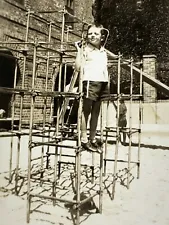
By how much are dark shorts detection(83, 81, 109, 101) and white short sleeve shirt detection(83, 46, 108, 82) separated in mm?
35

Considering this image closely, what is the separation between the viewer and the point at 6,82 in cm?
745

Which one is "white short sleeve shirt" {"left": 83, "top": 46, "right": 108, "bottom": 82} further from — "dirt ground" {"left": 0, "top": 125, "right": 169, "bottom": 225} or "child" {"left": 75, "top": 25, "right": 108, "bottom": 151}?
"dirt ground" {"left": 0, "top": 125, "right": 169, "bottom": 225}

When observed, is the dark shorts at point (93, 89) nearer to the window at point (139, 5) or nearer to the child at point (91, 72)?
the child at point (91, 72)

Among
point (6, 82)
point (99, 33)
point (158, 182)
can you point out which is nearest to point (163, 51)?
point (6, 82)

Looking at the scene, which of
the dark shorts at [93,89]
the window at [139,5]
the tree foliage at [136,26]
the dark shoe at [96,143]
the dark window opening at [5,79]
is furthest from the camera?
the window at [139,5]

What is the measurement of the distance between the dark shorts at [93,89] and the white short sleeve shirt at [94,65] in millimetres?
35

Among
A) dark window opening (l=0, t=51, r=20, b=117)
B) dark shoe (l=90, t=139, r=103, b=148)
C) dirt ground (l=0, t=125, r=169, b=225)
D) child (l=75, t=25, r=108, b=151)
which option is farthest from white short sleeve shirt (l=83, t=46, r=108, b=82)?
dark window opening (l=0, t=51, r=20, b=117)

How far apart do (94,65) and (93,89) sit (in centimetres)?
19

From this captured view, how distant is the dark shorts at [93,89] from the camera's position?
2.42 m

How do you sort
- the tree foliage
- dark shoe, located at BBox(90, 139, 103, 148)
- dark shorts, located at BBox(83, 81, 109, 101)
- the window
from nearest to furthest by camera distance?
dark shorts, located at BBox(83, 81, 109, 101) → dark shoe, located at BBox(90, 139, 103, 148) → the tree foliage → the window

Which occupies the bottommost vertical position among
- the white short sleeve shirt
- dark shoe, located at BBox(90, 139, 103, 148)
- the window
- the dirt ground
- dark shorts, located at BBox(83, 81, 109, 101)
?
the dirt ground

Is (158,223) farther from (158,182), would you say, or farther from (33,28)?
(33,28)

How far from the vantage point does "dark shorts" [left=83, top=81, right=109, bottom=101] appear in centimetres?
242

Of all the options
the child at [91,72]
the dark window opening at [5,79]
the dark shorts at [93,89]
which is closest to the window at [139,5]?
the dark window opening at [5,79]
